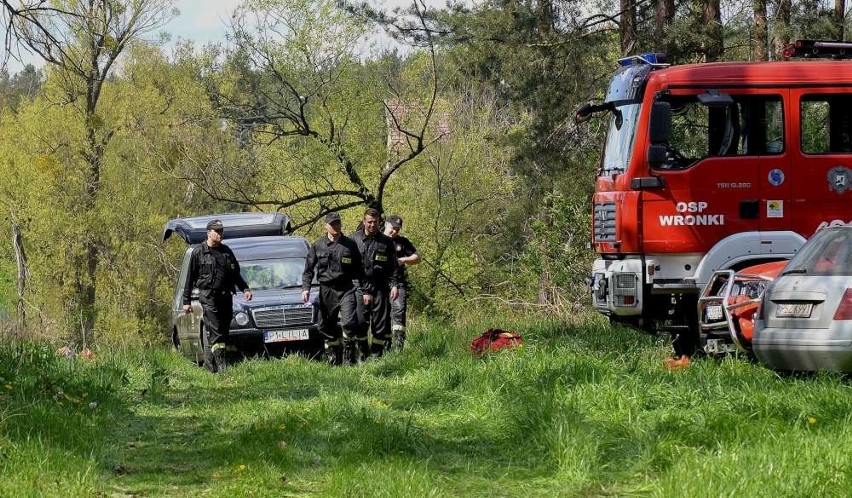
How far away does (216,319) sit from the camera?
14.8m

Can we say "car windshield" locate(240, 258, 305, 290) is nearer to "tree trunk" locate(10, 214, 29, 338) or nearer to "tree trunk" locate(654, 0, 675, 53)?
"tree trunk" locate(654, 0, 675, 53)

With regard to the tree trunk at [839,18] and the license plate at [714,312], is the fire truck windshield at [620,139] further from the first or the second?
the tree trunk at [839,18]

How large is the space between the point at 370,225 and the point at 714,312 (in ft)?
16.3

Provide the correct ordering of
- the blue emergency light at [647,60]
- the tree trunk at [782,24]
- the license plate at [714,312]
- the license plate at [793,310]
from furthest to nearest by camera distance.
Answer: the tree trunk at [782,24], the blue emergency light at [647,60], the license plate at [714,312], the license plate at [793,310]

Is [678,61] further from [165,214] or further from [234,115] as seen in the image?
[165,214]

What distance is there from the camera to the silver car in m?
8.93

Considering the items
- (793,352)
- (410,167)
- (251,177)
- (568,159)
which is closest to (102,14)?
(793,352)

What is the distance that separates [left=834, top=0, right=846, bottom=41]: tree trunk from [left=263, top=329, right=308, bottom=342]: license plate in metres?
11.3

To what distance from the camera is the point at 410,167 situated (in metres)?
31.2

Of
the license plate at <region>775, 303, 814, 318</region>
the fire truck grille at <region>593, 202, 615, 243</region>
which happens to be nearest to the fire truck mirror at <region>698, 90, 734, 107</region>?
the fire truck grille at <region>593, 202, 615, 243</region>

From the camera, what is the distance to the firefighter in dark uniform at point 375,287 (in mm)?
15031

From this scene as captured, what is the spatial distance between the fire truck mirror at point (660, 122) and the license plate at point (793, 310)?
3504 millimetres

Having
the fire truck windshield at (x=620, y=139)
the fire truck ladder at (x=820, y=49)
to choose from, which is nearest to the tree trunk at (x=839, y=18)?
the fire truck ladder at (x=820, y=49)

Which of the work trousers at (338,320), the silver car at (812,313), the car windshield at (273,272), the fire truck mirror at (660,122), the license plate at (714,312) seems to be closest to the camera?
the silver car at (812,313)
